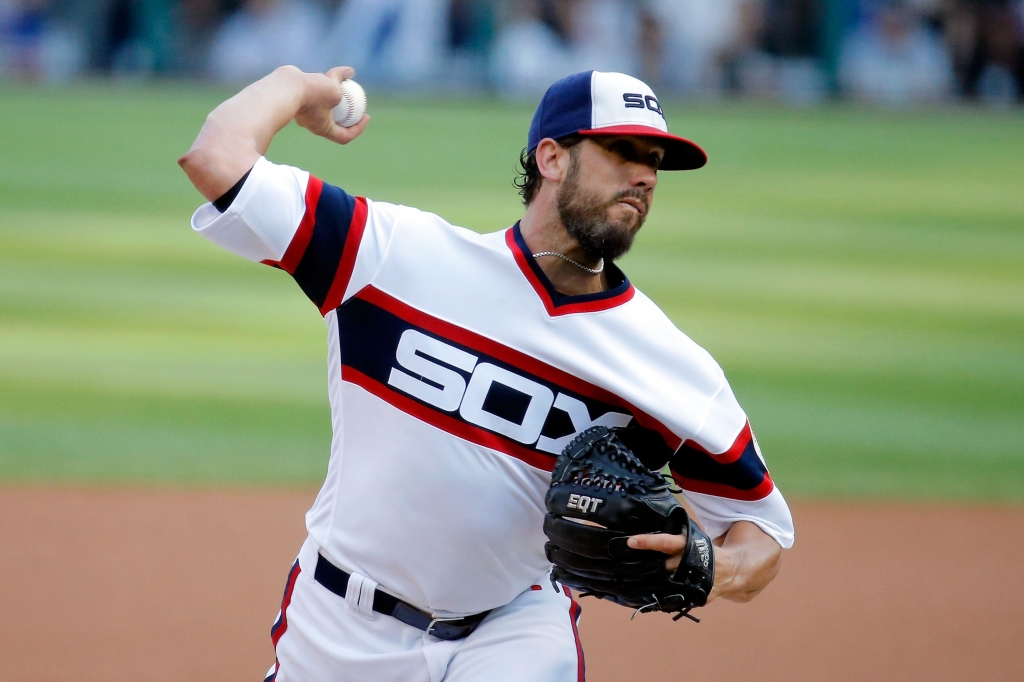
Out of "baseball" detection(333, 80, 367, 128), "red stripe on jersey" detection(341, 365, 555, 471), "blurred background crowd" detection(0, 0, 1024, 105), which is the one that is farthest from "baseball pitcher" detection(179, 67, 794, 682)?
"blurred background crowd" detection(0, 0, 1024, 105)

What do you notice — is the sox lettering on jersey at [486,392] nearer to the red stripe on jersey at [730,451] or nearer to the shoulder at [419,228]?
the red stripe on jersey at [730,451]

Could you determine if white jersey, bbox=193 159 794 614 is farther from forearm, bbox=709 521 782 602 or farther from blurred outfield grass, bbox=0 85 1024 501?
blurred outfield grass, bbox=0 85 1024 501

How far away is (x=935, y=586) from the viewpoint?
17.0ft

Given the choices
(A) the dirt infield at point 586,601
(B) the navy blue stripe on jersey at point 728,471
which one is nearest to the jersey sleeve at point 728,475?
(B) the navy blue stripe on jersey at point 728,471

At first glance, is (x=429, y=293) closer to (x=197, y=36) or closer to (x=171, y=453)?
(x=171, y=453)

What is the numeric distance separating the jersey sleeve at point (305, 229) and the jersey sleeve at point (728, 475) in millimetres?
803

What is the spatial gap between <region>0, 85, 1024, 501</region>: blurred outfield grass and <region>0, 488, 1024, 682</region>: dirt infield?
23.7 inches

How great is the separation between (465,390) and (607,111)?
694mm

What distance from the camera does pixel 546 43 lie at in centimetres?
1681

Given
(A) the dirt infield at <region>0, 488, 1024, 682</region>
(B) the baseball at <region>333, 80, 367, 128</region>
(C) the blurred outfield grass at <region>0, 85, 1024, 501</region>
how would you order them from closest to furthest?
(B) the baseball at <region>333, 80, 367, 128</region>, (A) the dirt infield at <region>0, 488, 1024, 682</region>, (C) the blurred outfield grass at <region>0, 85, 1024, 501</region>

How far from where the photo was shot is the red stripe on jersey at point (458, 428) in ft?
8.37

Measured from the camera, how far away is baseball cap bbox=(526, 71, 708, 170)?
8.59 feet

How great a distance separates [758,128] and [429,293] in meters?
14.5

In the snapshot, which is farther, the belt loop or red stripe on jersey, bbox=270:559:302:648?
red stripe on jersey, bbox=270:559:302:648
